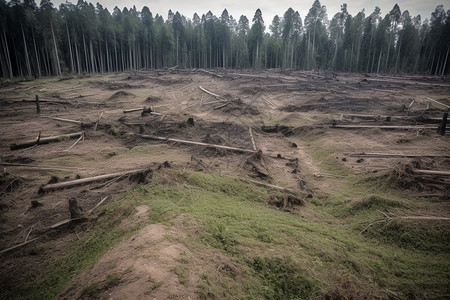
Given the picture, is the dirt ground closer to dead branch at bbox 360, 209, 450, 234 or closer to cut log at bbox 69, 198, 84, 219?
cut log at bbox 69, 198, 84, 219

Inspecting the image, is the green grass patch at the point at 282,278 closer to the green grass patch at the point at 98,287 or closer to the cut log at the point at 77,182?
the green grass patch at the point at 98,287

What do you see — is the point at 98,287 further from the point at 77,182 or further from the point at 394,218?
the point at 394,218

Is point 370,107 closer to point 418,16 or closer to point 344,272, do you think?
point 344,272

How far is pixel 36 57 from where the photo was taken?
1631 inches

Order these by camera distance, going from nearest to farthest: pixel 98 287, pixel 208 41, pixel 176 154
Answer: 1. pixel 98 287
2. pixel 176 154
3. pixel 208 41

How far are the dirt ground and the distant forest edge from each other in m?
26.7

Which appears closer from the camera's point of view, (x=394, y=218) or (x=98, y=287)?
(x=98, y=287)

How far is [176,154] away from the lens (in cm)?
1031

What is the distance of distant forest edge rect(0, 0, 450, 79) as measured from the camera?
4106cm

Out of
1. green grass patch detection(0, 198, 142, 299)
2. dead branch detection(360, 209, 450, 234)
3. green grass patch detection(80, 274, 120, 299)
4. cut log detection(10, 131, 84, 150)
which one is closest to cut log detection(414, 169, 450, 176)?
dead branch detection(360, 209, 450, 234)

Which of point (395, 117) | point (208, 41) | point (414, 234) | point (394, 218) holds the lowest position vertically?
point (414, 234)

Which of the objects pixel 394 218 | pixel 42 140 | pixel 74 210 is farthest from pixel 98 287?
pixel 42 140

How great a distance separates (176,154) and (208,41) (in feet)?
208

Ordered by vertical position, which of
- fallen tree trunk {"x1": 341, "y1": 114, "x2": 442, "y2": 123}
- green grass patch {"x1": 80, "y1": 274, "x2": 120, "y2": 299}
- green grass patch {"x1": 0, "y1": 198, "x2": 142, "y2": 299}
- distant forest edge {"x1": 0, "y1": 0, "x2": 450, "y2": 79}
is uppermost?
distant forest edge {"x1": 0, "y1": 0, "x2": 450, "y2": 79}
